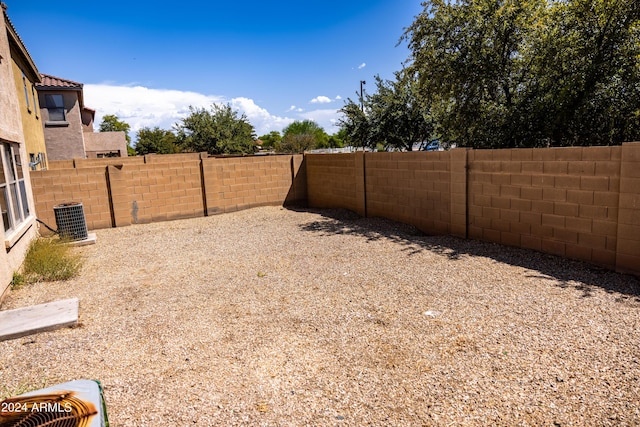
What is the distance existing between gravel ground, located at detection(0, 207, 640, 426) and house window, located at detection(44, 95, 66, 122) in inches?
802

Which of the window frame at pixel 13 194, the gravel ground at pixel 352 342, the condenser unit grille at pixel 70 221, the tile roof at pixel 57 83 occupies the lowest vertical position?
the gravel ground at pixel 352 342

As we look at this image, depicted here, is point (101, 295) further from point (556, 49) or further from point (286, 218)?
point (556, 49)

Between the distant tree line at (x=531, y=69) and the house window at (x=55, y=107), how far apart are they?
66.3 ft

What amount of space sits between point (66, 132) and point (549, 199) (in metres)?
26.0

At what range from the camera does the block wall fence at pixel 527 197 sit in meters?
6.43

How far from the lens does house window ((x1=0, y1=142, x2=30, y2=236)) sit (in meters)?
7.48

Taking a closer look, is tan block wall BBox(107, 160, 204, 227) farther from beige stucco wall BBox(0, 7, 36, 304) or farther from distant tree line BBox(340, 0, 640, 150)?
distant tree line BBox(340, 0, 640, 150)

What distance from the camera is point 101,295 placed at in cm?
653

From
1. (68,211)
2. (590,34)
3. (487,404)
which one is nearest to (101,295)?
(68,211)

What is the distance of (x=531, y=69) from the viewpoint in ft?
39.0

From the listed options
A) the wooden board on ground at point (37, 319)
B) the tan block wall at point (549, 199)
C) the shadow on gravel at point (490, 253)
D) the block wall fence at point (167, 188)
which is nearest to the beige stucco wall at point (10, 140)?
the wooden board on ground at point (37, 319)

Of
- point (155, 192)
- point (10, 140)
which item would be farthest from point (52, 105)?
point (10, 140)

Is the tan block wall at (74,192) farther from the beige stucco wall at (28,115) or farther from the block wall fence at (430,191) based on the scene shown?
the beige stucco wall at (28,115)

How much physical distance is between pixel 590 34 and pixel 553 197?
6.05 metres
